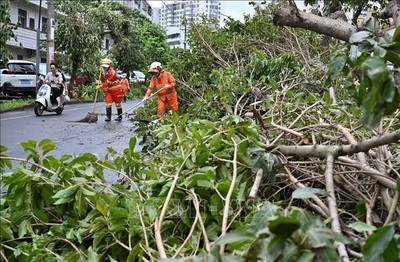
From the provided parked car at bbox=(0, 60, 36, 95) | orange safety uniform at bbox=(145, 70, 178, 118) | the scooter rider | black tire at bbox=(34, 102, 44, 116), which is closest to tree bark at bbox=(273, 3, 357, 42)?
orange safety uniform at bbox=(145, 70, 178, 118)

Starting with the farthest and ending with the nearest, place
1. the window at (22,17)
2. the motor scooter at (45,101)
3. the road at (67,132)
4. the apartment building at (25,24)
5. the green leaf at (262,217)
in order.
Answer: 1. the window at (22,17)
2. the apartment building at (25,24)
3. the motor scooter at (45,101)
4. the road at (67,132)
5. the green leaf at (262,217)

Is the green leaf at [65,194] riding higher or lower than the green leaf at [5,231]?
higher

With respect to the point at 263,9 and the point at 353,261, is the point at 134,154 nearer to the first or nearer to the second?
the point at 353,261

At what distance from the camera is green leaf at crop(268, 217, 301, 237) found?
1075 mm

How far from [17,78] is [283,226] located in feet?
49.9

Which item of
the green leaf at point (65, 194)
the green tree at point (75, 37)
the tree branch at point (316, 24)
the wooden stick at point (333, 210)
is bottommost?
the green leaf at point (65, 194)

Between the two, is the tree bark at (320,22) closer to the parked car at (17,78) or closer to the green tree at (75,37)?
the parked car at (17,78)

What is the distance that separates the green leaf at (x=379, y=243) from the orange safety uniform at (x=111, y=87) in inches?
476

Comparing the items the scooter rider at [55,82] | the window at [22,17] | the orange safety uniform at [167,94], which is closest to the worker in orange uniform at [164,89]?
the orange safety uniform at [167,94]

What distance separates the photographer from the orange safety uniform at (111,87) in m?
13.0

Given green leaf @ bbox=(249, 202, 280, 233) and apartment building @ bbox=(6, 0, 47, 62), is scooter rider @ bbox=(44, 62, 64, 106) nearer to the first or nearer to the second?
apartment building @ bbox=(6, 0, 47, 62)

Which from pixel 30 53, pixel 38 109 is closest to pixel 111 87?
pixel 38 109

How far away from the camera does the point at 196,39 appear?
28.6 feet

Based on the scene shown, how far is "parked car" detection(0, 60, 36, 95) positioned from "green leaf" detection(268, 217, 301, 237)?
46.6 feet
